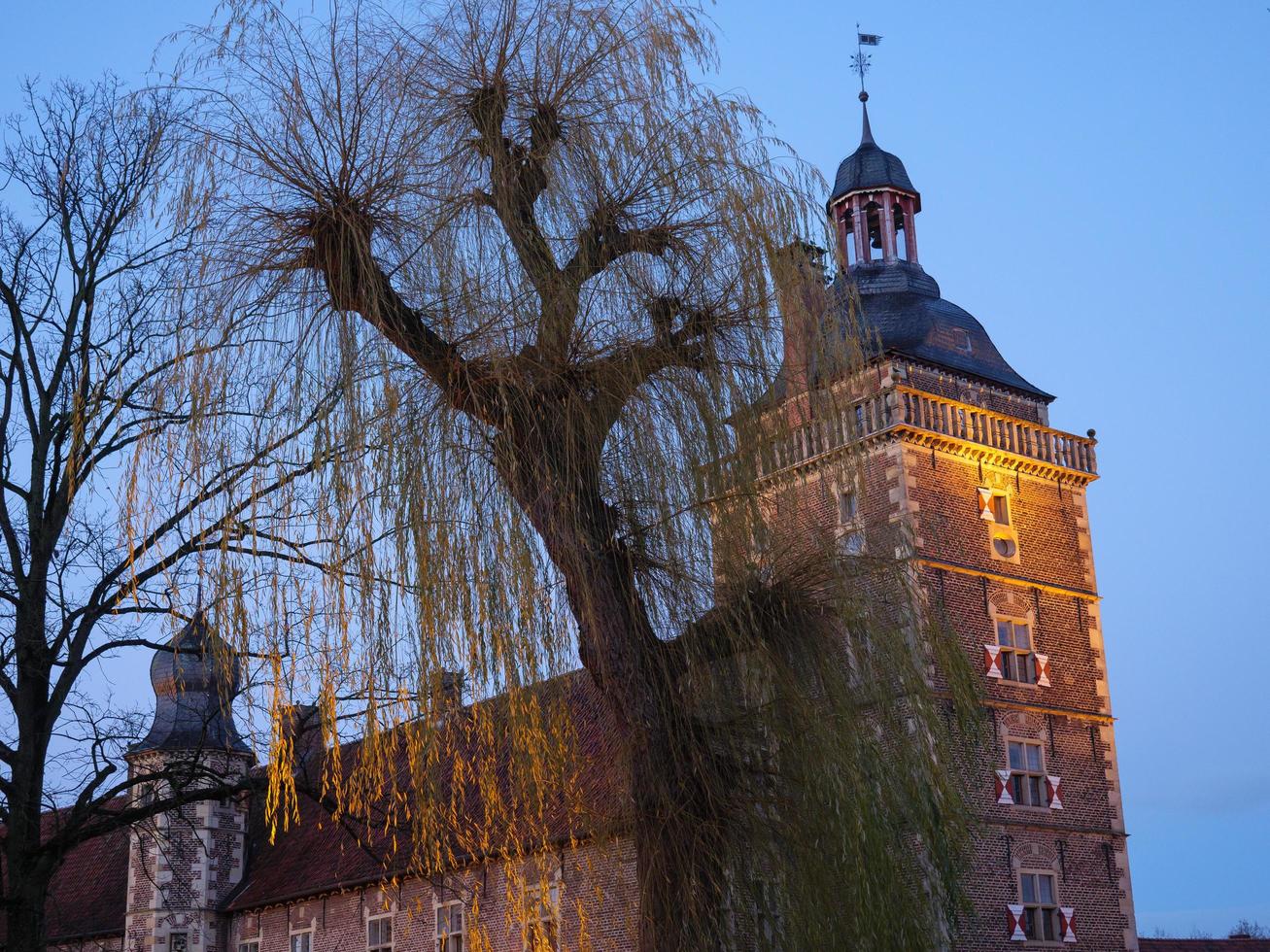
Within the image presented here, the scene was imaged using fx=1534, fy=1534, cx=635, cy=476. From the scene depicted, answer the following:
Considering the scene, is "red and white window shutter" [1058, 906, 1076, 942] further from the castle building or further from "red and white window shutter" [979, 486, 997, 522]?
"red and white window shutter" [979, 486, 997, 522]

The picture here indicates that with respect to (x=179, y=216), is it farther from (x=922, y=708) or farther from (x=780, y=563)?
(x=922, y=708)

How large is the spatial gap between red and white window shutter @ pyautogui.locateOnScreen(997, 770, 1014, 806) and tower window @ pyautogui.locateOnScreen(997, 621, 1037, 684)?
5.18ft

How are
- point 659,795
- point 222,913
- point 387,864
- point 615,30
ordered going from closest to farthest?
point 659,795 < point 615,30 < point 387,864 < point 222,913

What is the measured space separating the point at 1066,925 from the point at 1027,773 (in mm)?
2109

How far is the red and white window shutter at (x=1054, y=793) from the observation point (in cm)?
2192

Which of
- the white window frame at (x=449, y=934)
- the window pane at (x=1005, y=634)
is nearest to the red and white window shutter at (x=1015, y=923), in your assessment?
the window pane at (x=1005, y=634)

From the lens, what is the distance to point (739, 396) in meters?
8.52

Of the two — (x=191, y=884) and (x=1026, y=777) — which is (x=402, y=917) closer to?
(x=191, y=884)

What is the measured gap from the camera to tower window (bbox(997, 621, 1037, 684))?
22422 mm

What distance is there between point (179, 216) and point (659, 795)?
3.98 metres

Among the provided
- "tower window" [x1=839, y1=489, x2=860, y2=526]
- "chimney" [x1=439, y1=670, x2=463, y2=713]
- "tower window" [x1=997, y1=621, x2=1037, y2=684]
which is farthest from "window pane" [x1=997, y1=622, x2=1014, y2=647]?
"chimney" [x1=439, y1=670, x2=463, y2=713]

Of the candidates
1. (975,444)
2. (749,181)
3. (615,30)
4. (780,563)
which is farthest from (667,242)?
(975,444)

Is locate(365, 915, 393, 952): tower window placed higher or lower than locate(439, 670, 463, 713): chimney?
lower

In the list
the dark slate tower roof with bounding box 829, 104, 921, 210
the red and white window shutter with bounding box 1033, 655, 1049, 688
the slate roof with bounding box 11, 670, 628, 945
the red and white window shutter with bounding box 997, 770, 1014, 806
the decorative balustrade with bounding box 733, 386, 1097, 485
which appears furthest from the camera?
the dark slate tower roof with bounding box 829, 104, 921, 210
